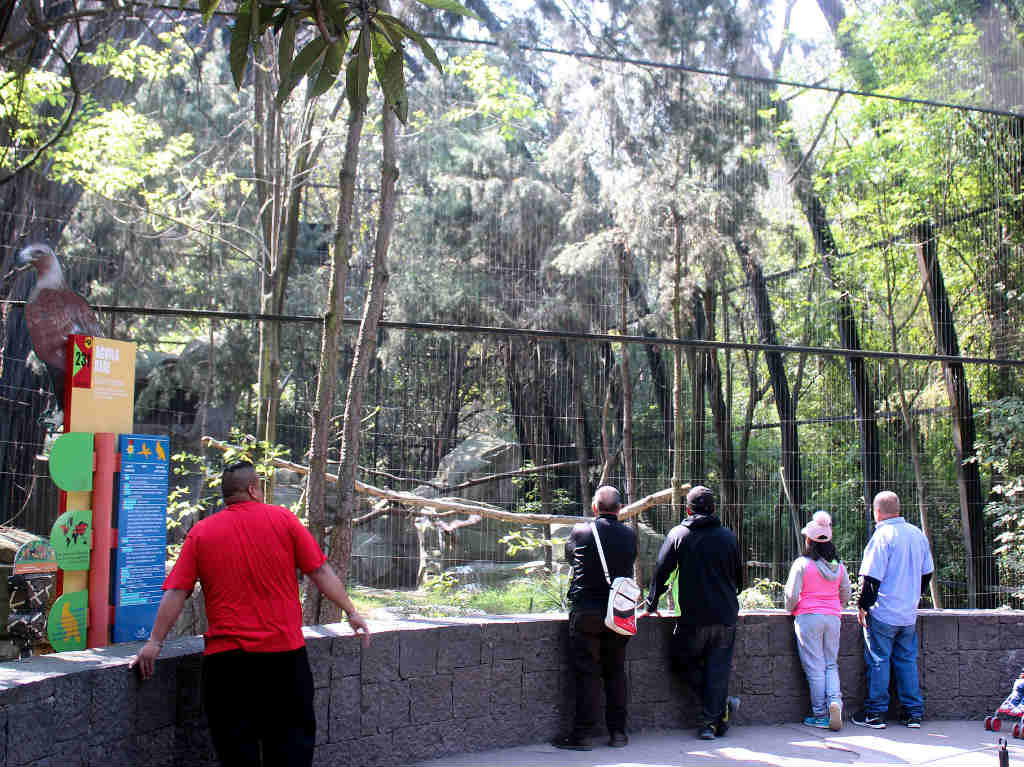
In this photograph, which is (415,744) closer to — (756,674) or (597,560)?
(597,560)

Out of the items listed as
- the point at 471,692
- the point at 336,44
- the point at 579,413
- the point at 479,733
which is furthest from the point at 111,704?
the point at 579,413

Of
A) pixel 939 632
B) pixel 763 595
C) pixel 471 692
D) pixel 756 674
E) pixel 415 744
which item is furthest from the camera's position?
pixel 763 595

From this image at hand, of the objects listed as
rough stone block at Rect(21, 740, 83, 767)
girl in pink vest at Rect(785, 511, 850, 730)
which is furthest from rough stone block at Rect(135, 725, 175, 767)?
girl in pink vest at Rect(785, 511, 850, 730)

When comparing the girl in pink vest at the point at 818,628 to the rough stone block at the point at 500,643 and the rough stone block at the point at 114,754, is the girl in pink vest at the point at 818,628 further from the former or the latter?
the rough stone block at the point at 114,754

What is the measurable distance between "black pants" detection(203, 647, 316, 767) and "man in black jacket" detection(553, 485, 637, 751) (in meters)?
2.06

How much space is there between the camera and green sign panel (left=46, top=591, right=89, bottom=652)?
4.30 metres

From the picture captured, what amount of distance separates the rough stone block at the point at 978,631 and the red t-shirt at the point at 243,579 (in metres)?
5.18

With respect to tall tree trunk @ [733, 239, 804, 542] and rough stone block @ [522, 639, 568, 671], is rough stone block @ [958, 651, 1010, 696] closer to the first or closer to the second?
tall tree trunk @ [733, 239, 804, 542]

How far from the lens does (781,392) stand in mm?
10531

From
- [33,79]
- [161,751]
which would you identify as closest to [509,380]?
[161,751]

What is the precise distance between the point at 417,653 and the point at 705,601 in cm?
194

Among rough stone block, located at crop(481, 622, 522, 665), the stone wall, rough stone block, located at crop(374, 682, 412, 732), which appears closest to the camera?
the stone wall

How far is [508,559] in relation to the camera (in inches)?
395

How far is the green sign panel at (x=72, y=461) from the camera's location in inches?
174
